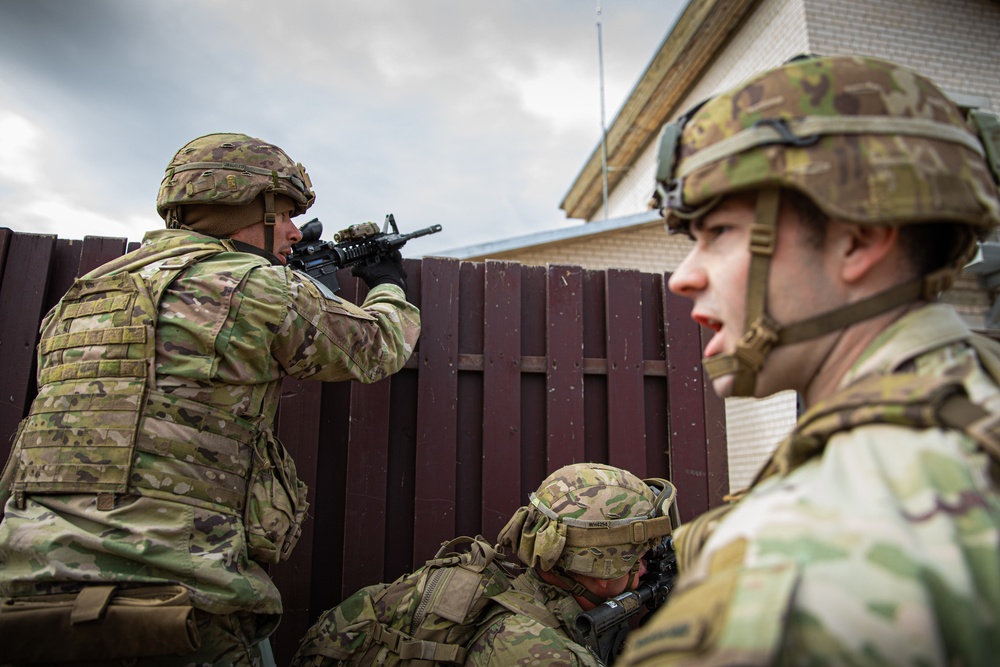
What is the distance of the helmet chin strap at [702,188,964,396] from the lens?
1206 mm

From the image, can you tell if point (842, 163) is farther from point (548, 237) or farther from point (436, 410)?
point (548, 237)

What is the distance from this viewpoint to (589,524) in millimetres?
3199

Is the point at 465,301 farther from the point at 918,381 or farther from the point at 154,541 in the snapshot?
the point at 918,381

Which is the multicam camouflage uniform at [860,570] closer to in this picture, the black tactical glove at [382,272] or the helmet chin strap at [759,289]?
the helmet chin strap at [759,289]

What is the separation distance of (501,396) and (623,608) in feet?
4.17

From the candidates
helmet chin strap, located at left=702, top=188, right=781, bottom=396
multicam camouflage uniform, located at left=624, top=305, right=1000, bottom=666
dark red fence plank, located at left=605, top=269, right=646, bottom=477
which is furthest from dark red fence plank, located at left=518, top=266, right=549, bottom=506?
multicam camouflage uniform, located at left=624, top=305, right=1000, bottom=666

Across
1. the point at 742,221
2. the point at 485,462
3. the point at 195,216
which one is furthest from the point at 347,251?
the point at 742,221

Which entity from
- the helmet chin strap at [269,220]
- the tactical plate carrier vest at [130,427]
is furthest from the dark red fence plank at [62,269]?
the helmet chin strap at [269,220]

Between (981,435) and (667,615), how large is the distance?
463mm

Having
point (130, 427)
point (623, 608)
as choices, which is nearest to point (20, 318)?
point (130, 427)

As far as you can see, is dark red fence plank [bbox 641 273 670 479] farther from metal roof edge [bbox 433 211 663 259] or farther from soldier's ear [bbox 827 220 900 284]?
metal roof edge [bbox 433 211 663 259]

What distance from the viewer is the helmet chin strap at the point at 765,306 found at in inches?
47.5

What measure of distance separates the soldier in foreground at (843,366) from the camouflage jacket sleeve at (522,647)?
1469mm

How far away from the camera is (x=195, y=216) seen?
287 cm
